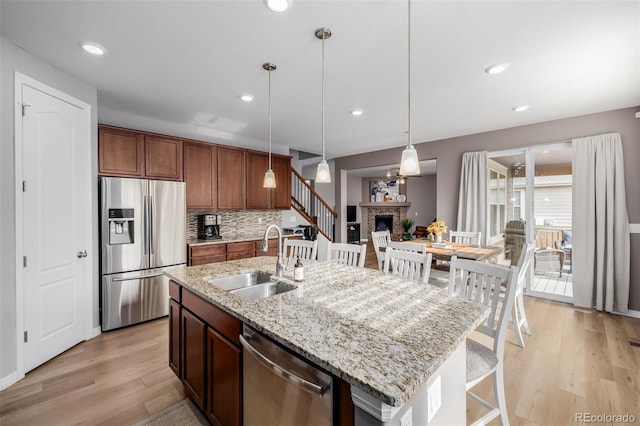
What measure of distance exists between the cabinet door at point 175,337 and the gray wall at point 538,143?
467 cm

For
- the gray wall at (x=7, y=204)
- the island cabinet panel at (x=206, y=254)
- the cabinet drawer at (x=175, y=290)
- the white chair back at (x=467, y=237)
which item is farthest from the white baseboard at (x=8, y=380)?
the white chair back at (x=467, y=237)

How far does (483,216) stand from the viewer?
4656 mm

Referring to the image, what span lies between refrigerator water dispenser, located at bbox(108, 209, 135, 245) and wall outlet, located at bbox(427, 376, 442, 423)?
11.3ft

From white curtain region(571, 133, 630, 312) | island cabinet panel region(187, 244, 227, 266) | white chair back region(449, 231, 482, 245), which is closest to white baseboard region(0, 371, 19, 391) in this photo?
island cabinet panel region(187, 244, 227, 266)

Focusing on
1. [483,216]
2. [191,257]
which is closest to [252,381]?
[191,257]

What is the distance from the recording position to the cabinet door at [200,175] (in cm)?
402

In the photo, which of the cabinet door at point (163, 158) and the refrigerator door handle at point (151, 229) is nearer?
the refrigerator door handle at point (151, 229)

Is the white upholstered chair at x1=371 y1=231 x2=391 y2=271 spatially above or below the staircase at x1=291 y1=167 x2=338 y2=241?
below

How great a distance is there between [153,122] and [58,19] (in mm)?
2309

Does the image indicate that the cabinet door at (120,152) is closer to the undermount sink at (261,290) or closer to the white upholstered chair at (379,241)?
the undermount sink at (261,290)

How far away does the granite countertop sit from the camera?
86 cm

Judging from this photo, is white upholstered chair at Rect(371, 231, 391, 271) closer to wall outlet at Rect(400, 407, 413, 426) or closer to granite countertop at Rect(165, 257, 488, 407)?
granite countertop at Rect(165, 257, 488, 407)

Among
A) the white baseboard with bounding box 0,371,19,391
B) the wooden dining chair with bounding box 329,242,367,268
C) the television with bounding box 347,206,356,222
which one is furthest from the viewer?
the television with bounding box 347,206,356,222

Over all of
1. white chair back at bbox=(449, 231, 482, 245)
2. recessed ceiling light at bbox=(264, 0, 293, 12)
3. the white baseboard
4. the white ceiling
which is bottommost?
the white baseboard
